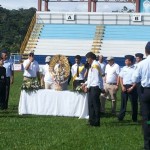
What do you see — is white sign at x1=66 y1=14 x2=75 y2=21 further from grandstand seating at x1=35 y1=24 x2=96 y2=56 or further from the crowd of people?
the crowd of people

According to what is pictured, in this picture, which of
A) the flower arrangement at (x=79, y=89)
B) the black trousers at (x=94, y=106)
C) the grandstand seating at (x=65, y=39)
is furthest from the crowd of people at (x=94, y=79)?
the grandstand seating at (x=65, y=39)

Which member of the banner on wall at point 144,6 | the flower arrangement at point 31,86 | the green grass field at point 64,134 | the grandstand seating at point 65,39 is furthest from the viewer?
the banner on wall at point 144,6

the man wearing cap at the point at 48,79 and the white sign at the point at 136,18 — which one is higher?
the white sign at the point at 136,18

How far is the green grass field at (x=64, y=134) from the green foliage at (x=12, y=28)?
236ft

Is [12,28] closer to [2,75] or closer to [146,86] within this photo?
[2,75]

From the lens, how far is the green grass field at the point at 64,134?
11070mm

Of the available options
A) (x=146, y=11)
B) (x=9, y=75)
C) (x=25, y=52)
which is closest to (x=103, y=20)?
(x=146, y=11)

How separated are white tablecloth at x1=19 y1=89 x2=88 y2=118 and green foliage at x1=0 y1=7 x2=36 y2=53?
70.1 meters

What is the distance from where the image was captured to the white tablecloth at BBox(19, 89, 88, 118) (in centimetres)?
1634

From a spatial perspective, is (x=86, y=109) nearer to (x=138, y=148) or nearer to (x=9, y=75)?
(x=9, y=75)

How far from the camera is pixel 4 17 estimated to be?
107188 millimetres

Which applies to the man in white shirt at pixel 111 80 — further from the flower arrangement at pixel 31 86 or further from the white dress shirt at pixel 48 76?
the flower arrangement at pixel 31 86

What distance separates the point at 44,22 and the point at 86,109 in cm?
3927

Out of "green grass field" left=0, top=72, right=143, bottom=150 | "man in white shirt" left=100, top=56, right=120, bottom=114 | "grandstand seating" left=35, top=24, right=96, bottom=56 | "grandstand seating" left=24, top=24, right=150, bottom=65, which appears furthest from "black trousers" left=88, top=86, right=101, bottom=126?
"grandstand seating" left=35, top=24, right=96, bottom=56
